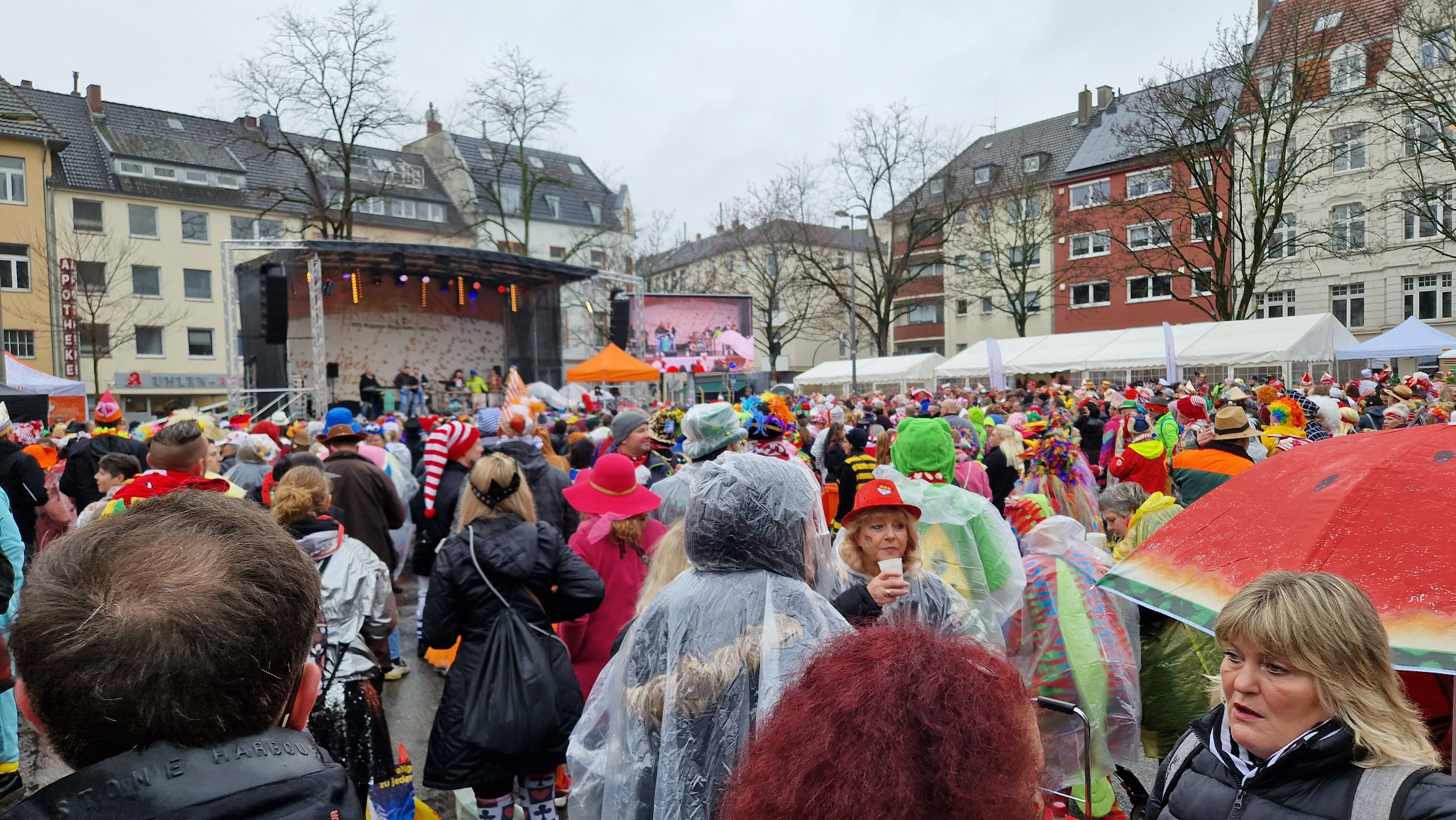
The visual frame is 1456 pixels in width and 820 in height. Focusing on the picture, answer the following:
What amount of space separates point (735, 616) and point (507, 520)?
69.1 inches

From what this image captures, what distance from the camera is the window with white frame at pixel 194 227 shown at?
37.4 m

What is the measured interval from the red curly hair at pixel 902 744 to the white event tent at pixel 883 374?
1137 inches

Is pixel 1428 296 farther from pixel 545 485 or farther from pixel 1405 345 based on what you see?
pixel 545 485

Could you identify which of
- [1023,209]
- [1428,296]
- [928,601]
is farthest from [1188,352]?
[928,601]

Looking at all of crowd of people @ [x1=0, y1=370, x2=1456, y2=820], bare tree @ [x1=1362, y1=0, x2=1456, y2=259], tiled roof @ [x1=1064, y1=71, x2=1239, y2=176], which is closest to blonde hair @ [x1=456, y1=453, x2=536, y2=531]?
crowd of people @ [x1=0, y1=370, x2=1456, y2=820]

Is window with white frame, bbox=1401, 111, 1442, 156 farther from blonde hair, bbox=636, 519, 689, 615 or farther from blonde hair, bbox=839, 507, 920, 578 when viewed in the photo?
blonde hair, bbox=636, 519, 689, 615

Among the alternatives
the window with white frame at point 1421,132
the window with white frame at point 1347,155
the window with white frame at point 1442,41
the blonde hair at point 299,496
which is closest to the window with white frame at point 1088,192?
the window with white frame at point 1347,155

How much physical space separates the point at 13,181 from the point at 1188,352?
129 feet

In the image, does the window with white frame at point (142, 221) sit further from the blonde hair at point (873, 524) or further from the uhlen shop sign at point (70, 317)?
the blonde hair at point (873, 524)

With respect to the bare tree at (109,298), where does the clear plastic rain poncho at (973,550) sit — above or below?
below

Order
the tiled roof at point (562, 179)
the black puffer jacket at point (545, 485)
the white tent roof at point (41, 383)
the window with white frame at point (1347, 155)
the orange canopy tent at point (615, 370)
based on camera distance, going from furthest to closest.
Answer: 1. the tiled roof at point (562, 179)
2. the window with white frame at point (1347, 155)
3. the orange canopy tent at point (615, 370)
4. the white tent roof at point (41, 383)
5. the black puffer jacket at point (545, 485)

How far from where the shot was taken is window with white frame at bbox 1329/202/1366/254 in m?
27.6

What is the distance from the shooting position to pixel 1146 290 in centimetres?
4000

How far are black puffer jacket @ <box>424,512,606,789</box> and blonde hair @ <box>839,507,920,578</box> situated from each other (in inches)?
41.4
